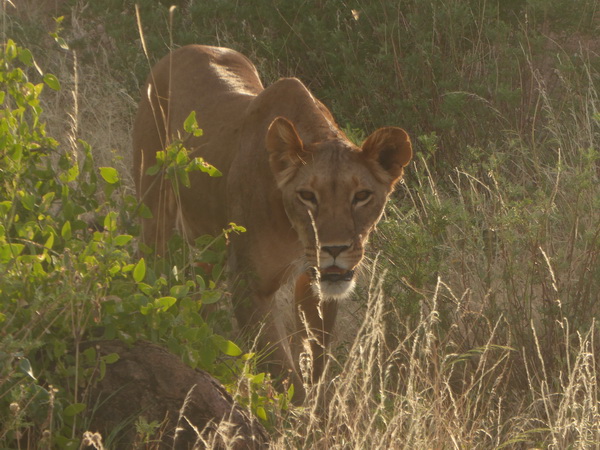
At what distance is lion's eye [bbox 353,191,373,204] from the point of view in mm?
4559

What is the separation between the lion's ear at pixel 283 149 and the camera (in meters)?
4.58

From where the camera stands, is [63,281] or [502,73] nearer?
[63,281]

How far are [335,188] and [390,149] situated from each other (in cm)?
35

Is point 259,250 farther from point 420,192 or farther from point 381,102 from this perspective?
point 381,102

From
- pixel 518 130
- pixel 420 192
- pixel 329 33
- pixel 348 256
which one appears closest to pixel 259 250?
pixel 348 256

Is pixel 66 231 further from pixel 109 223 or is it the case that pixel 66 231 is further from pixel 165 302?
pixel 165 302

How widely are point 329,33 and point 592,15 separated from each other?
1.78m

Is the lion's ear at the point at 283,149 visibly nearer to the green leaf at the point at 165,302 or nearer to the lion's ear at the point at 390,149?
the lion's ear at the point at 390,149

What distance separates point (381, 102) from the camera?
7.66 metres

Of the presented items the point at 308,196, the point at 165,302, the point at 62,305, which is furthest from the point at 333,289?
the point at 62,305

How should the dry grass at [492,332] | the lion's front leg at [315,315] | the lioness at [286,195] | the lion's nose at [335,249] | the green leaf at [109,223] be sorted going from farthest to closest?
the lion's front leg at [315,315] < the lioness at [286,195] < the lion's nose at [335,249] < the dry grass at [492,332] < the green leaf at [109,223]

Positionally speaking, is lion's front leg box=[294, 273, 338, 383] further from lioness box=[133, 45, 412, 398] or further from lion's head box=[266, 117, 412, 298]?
lion's head box=[266, 117, 412, 298]

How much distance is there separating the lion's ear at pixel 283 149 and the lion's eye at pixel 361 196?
26 cm

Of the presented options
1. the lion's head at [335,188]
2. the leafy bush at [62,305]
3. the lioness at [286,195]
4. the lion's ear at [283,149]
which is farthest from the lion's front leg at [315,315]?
the leafy bush at [62,305]
